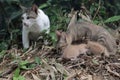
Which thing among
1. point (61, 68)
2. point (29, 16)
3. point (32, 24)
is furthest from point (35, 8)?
point (61, 68)

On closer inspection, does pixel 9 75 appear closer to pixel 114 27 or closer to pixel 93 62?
pixel 93 62

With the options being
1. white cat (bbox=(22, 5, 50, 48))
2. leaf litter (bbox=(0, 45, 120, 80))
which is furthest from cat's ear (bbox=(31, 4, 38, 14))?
leaf litter (bbox=(0, 45, 120, 80))

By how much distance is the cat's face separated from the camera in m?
8.23

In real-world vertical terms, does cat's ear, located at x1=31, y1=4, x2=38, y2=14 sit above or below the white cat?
above

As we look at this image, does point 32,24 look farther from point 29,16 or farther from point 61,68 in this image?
point 61,68

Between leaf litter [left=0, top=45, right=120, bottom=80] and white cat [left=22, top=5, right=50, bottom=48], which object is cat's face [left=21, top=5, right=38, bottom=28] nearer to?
white cat [left=22, top=5, right=50, bottom=48]

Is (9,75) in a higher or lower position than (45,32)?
lower

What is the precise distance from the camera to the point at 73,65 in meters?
7.00

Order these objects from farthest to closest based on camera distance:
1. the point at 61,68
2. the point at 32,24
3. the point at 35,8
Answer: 1. the point at 32,24
2. the point at 35,8
3. the point at 61,68

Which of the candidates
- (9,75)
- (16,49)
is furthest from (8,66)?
(16,49)

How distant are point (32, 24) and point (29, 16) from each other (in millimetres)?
226

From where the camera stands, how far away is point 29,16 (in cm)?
825

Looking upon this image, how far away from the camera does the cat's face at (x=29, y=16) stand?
8227 mm

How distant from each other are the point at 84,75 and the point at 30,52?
1.54m
